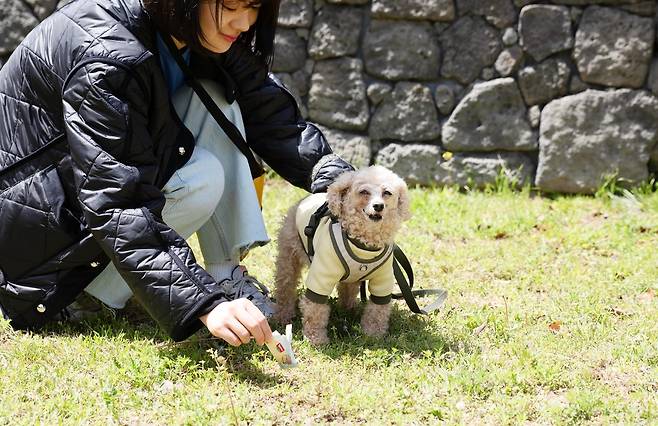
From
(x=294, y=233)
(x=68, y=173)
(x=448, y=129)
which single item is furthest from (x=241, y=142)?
(x=448, y=129)

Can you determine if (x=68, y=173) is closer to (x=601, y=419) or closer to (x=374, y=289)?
(x=374, y=289)

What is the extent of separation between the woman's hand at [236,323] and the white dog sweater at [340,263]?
1.83 ft

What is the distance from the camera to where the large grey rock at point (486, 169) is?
5.27 metres

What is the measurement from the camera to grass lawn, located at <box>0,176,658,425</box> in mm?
2547

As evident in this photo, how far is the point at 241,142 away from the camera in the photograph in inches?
125

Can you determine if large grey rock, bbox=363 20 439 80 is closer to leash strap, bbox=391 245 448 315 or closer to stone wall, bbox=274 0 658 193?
stone wall, bbox=274 0 658 193

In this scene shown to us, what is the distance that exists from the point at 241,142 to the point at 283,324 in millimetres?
767

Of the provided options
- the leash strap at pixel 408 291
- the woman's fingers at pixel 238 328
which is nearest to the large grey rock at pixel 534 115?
the leash strap at pixel 408 291

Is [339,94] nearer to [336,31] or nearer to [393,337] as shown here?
[336,31]

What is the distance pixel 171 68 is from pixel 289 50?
2.56 metres

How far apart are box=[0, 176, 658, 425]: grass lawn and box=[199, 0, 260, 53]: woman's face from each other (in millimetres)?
1055

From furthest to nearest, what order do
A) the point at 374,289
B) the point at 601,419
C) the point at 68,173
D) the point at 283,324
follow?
the point at 283,324 → the point at 374,289 → the point at 68,173 → the point at 601,419

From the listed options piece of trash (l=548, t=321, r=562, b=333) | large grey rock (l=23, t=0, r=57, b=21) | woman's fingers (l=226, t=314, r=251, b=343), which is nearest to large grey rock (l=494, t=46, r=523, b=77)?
piece of trash (l=548, t=321, r=562, b=333)

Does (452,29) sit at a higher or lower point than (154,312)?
higher
